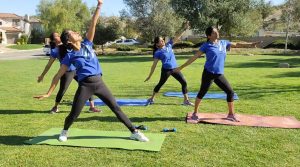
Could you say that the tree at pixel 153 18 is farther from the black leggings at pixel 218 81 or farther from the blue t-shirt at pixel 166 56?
the black leggings at pixel 218 81

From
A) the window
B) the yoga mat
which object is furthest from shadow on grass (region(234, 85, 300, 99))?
the window

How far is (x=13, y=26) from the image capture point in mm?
93875

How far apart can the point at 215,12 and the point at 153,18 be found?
13210 millimetres

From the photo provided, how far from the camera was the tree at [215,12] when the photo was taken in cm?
3719

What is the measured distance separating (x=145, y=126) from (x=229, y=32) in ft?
116

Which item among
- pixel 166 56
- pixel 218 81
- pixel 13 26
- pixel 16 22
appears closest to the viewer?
pixel 218 81

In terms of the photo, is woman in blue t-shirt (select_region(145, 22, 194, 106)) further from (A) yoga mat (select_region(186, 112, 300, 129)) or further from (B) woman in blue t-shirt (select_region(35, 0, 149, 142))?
(B) woman in blue t-shirt (select_region(35, 0, 149, 142))

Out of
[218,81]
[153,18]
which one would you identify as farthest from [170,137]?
[153,18]

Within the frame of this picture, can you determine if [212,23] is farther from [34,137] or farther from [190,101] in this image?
[34,137]

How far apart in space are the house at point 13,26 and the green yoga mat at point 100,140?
7042 centimetres

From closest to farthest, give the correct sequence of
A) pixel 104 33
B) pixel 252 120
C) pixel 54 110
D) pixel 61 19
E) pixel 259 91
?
pixel 252 120, pixel 54 110, pixel 259 91, pixel 104 33, pixel 61 19

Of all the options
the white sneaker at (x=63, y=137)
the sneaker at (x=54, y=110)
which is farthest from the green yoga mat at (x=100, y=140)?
the sneaker at (x=54, y=110)

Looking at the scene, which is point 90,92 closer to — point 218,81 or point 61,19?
point 218,81

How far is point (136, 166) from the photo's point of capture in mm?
5508
